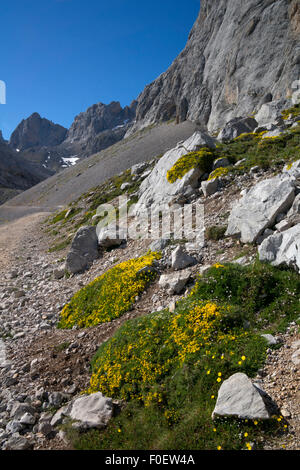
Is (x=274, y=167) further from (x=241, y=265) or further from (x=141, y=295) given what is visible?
(x=141, y=295)

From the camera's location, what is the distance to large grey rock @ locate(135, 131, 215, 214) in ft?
61.6

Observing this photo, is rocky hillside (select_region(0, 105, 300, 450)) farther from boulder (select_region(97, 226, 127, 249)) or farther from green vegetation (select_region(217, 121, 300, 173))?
boulder (select_region(97, 226, 127, 249))

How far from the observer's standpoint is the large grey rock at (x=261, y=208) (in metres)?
10.5

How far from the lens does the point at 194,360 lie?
22.4 ft

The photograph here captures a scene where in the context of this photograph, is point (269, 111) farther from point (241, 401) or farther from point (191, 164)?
point (241, 401)

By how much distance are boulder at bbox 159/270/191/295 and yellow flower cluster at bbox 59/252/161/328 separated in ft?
2.83

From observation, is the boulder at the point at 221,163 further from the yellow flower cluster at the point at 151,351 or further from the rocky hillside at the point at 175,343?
the yellow flower cluster at the point at 151,351

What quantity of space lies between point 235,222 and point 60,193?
65.3 m

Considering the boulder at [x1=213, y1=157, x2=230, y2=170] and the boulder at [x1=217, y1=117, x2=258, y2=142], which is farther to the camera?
the boulder at [x1=217, y1=117, x2=258, y2=142]

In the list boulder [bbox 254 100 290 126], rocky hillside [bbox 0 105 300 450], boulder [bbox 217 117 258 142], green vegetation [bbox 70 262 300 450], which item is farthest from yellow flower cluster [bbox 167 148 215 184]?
boulder [bbox 254 100 290 126]

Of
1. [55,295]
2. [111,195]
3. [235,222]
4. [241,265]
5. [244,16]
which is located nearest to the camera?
[241,265]

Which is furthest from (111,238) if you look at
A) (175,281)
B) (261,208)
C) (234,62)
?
(234,62)

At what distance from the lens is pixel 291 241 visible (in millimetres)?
8570
